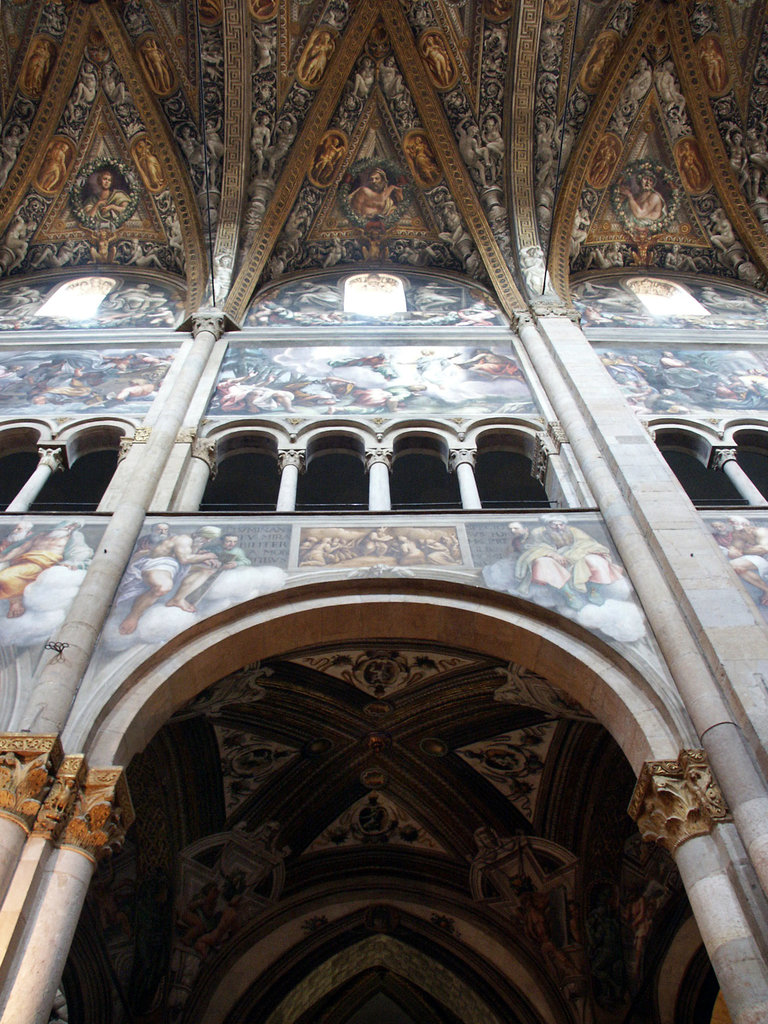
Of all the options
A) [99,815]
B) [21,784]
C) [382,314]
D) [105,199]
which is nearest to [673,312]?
[382,314]

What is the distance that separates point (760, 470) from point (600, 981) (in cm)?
653

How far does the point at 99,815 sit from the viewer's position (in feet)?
18.5

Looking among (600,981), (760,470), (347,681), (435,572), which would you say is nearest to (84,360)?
(347,681)

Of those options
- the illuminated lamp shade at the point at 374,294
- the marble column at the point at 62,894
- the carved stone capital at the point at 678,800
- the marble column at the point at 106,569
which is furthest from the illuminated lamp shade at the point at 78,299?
the carved stone capital at the point at 678,800

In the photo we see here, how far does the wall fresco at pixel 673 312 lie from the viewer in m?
14.0

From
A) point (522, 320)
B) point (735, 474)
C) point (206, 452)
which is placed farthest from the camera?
point (522, 320)

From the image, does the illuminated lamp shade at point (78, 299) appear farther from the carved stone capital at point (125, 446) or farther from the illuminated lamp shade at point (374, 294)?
the carved stone capital at point (125, 446)

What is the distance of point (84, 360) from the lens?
39.5 feet

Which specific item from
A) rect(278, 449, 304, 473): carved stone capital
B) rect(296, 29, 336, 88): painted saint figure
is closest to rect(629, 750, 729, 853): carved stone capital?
rect(278, 449, 304, 473): carved stone capital

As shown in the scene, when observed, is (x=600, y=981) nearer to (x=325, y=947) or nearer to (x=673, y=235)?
(x=325, y=947)

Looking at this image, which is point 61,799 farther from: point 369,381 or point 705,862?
point 369,381

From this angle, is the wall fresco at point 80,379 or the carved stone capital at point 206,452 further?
the wall fresco at point 80,379

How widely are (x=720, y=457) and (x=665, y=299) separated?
6132 millimetres

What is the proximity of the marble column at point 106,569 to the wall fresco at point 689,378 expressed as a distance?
5580mm
